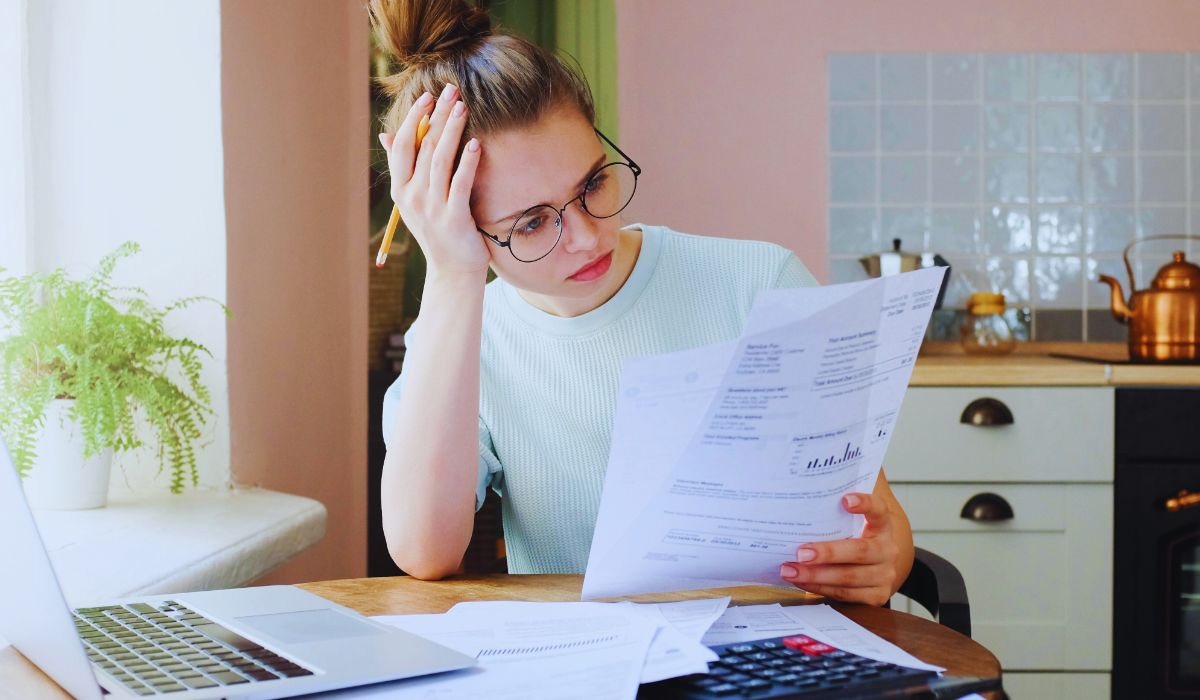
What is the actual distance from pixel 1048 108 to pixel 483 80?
2333mm

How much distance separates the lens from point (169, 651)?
0.74 meters

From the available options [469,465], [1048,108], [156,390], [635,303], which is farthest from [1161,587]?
[156,390]

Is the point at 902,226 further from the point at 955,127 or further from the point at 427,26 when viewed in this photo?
the point at 427,26

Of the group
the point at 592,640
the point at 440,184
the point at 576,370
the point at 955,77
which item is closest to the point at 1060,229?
the point at 955,77

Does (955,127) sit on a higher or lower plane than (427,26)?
higher

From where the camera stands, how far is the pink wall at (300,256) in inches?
71.8

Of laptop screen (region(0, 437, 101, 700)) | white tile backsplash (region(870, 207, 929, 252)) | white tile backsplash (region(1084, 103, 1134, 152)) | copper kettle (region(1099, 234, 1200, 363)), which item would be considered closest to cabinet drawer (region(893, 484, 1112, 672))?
copper kettle (region(1099, 234, 1200, 363))

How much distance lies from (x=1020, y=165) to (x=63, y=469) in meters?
2.46

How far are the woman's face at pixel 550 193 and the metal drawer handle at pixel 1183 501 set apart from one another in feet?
5.68

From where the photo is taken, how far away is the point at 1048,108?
3020 mm

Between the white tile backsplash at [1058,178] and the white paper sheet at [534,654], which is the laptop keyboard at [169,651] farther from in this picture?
the white tile backsplash at [1058,178]

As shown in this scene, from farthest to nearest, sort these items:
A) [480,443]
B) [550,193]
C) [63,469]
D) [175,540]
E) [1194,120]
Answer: [1194,120] → [63,469] → [175,540] → [480,443] → [550,193]

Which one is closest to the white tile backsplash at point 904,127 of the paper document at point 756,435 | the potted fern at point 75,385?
the potted fern at point 75,385

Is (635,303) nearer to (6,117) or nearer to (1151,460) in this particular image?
(6,117)
